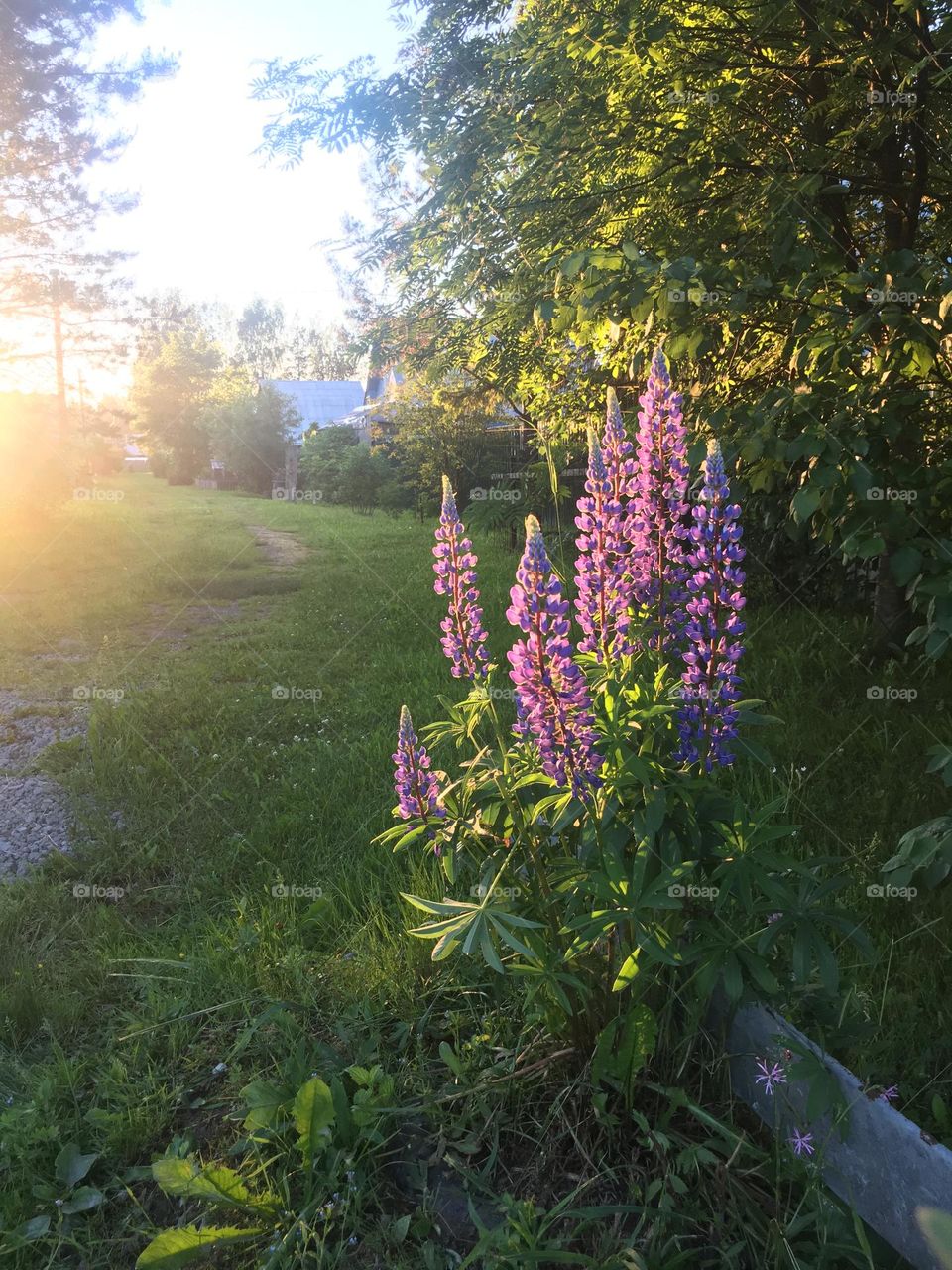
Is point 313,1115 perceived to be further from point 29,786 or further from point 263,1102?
point 29,786

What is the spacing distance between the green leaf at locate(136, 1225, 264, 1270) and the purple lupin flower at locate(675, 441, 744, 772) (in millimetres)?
1505

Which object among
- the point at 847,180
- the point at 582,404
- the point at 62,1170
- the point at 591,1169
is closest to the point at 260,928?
the point at 62,1170

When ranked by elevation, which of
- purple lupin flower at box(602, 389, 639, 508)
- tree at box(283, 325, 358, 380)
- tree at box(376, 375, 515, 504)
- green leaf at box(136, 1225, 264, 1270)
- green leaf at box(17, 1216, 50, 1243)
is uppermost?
tree at box(283, 325, 358, 380)

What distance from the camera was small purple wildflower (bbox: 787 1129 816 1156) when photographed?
5.93 ft

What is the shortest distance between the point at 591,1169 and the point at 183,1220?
102cm

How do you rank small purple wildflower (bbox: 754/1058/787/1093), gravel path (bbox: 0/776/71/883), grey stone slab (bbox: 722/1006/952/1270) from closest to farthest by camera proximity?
grey stone slab (bbox: 722/1006/952/1270)
small purple wildflower (bbox: 754/1058/787/1093)
gravel path (bbox: 0/776/71/883)

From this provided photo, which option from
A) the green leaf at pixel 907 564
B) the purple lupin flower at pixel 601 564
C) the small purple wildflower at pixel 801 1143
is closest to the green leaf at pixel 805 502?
the green leaf at pixel 907 564

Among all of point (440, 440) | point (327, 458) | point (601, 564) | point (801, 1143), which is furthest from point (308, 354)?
point (801, 1143)

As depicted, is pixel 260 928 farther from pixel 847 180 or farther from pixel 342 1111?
pixel 847 180

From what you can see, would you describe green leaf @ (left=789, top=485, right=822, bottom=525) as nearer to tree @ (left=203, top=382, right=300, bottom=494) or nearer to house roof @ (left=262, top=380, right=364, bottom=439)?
tree @ (left=203, top=382, right=300, bottom=494)

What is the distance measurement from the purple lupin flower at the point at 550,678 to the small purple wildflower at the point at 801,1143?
927mm

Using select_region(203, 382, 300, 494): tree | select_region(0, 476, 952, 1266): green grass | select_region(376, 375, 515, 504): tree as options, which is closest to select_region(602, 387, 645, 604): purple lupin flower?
select_region(0, 476, 952, 1266): green grass

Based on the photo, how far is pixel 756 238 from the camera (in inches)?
140

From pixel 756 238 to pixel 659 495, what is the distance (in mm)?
2337
